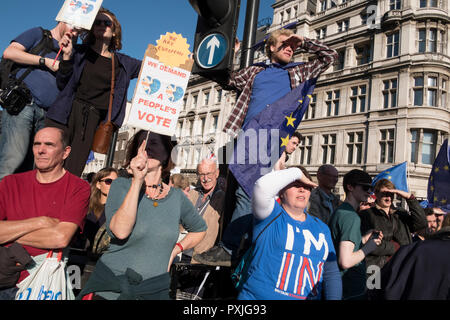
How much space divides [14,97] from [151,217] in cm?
158

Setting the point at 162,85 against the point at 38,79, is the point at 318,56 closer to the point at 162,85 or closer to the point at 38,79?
the point at 162,85

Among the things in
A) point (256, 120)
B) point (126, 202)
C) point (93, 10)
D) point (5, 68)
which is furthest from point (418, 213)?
point (5, 68)

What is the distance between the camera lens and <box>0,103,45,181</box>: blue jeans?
2.69 meters

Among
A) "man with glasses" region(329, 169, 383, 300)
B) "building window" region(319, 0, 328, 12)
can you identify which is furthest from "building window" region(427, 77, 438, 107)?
"man with glasses" region(329, 169, 383, 300)

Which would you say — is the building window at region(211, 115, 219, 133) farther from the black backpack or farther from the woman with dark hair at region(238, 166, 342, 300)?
the woman with dark hair at region(238, 166, 342, 300)

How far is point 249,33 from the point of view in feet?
9.39

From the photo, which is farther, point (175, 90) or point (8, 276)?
point (175, 90)

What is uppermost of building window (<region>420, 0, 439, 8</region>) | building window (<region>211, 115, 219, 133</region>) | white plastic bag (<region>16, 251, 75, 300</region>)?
building window (<region>420, 0, 439, 8</region>)

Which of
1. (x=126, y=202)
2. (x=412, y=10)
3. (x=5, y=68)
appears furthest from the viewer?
(x=412, y=10)

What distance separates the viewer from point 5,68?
2.76 meters

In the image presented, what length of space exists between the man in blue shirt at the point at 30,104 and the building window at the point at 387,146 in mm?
22606

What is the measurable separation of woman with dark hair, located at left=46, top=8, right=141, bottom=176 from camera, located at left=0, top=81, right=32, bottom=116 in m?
0.22
